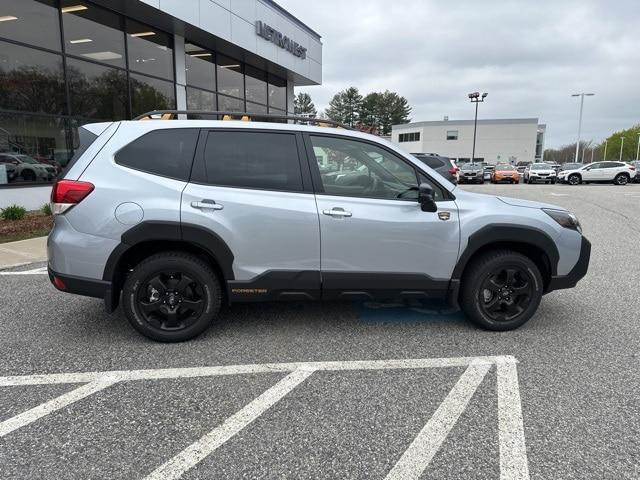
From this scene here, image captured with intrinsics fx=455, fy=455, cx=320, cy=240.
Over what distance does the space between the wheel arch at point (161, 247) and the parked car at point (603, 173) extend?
3183 cm

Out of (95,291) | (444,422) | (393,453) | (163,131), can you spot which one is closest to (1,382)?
(95,291)

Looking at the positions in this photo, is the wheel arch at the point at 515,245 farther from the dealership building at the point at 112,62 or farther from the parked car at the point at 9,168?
the parked car at the point at 9,168

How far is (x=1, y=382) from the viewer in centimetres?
311

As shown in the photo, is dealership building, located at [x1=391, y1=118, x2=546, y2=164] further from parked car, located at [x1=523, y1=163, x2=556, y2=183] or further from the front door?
the front door

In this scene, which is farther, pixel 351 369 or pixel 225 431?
pixel 351 369

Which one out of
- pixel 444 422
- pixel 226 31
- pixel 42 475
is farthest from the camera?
pixel 226 31

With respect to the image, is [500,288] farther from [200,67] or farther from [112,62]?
[200,67]

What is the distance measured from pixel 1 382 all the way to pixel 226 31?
14.8 metres

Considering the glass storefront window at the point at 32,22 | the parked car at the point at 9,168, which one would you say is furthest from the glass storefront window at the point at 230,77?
the parked car at the point at 9,168

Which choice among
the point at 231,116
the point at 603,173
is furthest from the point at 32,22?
the point at 603,173

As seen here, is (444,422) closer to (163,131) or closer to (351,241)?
(351,241)

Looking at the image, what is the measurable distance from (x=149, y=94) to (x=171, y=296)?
12779 mm

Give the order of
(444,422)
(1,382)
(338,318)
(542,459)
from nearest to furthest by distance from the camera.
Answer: (542,459)
(444,422)
(1,382)
(338,318)

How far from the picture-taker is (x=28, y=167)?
439 inches
